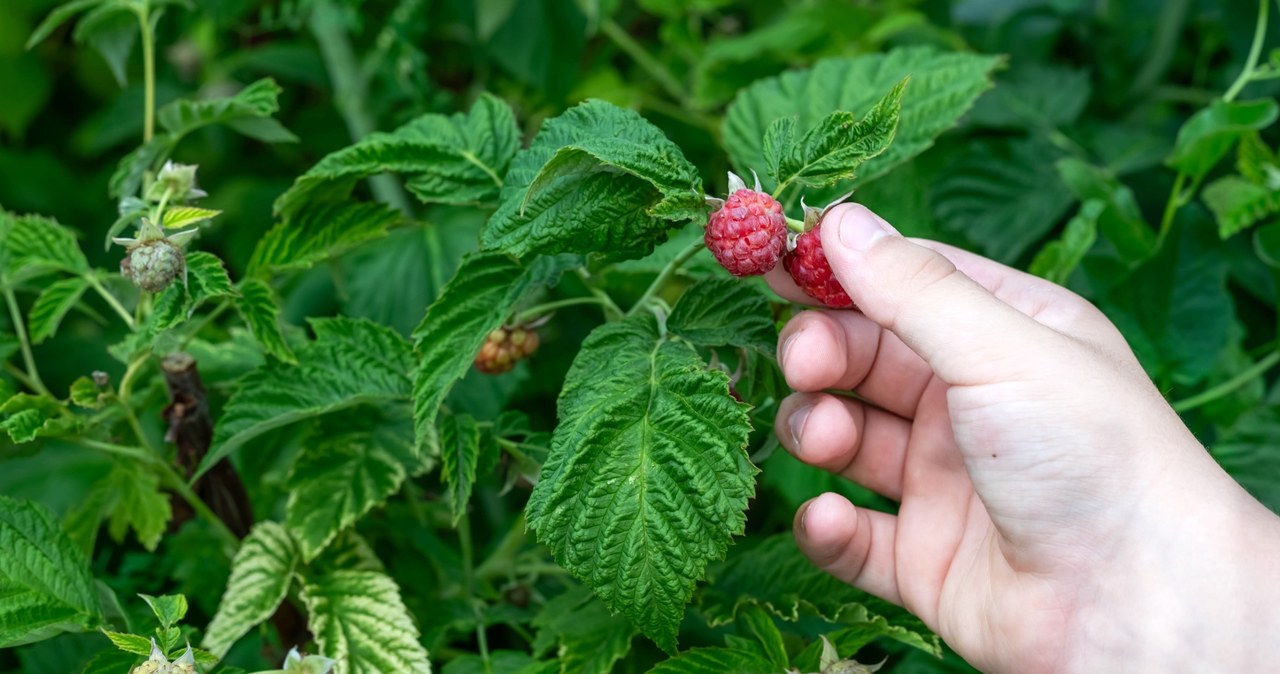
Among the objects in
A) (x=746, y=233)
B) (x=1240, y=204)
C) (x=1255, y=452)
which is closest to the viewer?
(x=746, y=233)

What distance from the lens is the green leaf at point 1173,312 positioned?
112 centimetres

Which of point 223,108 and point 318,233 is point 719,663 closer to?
point 318,233

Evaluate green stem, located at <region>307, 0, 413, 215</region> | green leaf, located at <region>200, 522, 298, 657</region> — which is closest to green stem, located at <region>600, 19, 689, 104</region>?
green stem, located at <region>307, 0, 413, 215</region>

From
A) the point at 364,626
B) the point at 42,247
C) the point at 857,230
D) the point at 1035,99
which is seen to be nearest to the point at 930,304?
the point at 857,230

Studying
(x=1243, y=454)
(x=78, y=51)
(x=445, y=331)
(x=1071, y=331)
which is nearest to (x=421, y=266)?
(x=445, y=331)

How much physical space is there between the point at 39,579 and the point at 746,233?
57 centimetres

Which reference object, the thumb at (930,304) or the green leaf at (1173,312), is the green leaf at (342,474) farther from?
the green leaf at (1173,312)

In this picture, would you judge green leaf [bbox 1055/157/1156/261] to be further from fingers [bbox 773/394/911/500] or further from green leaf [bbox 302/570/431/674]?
green leaf [bbox 302/570/431/674]

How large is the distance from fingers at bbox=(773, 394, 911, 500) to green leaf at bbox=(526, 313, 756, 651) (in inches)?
6.9

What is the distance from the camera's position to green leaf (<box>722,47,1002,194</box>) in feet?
3.29

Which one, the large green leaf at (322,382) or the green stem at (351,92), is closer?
the large green leaf at (322,382)

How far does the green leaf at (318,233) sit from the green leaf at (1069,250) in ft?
2.07

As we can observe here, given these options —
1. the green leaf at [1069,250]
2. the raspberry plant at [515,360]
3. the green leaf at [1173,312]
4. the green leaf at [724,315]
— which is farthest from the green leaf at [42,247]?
the green leaf at [1173,312]

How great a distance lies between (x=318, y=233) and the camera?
0.88 metres
